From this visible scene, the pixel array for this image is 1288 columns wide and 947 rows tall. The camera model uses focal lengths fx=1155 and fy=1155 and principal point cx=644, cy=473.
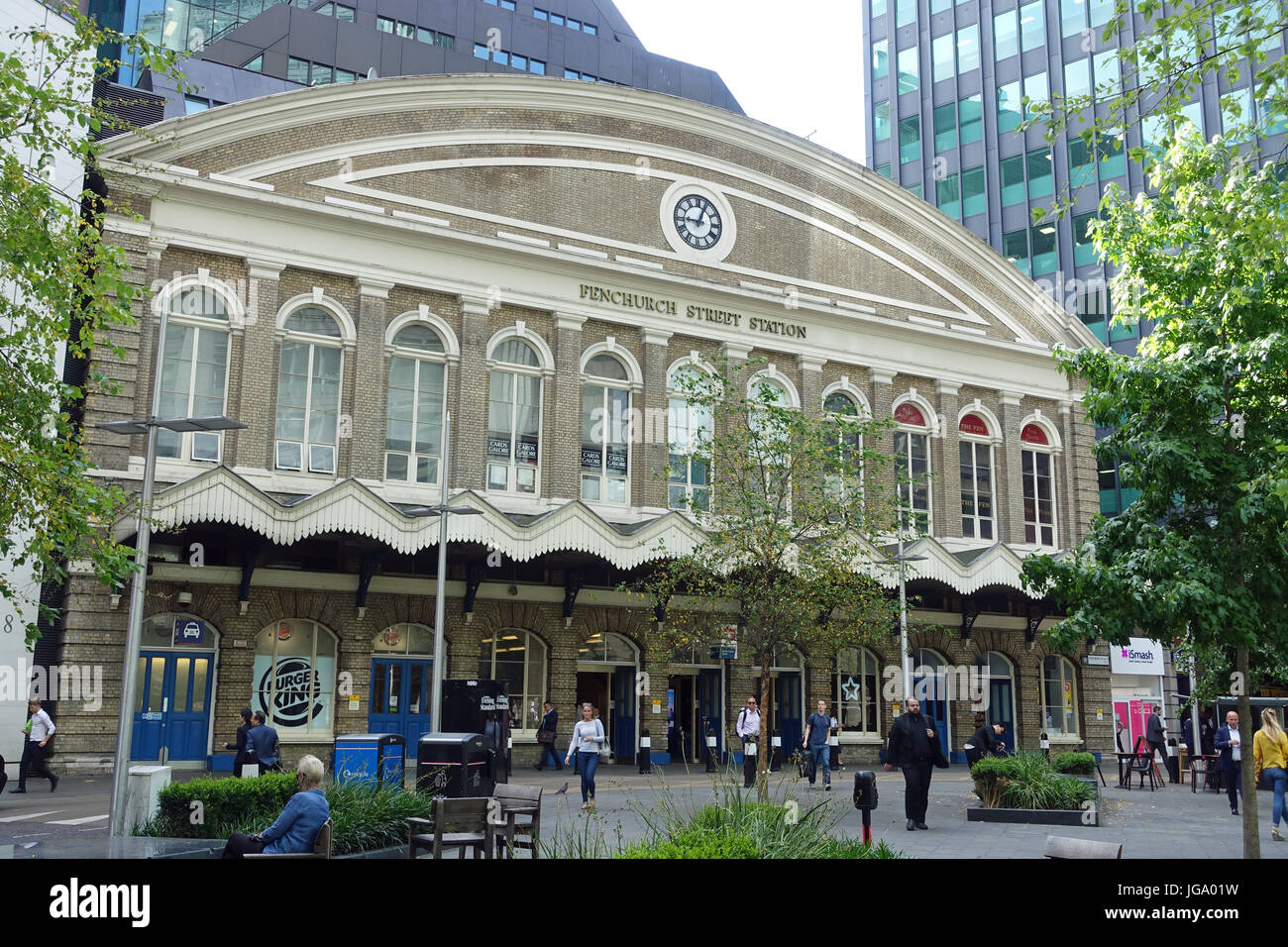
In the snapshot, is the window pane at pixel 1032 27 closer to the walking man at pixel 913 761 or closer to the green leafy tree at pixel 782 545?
the green leafy tree at pixel 782 545

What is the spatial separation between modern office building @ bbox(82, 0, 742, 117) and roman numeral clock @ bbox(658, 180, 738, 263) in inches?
549

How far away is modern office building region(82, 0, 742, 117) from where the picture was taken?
152 ft

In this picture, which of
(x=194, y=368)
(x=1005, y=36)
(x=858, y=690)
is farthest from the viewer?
(x=1005, y=36)

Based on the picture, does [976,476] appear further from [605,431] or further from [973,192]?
[973,192]

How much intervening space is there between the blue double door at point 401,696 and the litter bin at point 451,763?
10034mm

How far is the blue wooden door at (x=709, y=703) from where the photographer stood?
3075 cm

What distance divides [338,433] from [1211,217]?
1998 cm

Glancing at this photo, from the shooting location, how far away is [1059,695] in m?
36.3

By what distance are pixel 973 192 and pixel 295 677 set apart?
42377mm

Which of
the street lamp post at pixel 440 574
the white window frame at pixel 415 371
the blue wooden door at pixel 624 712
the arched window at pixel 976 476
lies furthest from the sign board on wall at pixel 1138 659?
the street lamp post at pixel 440 574

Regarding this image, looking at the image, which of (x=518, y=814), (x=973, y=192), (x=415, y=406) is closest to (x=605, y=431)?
(x=415, y=406)

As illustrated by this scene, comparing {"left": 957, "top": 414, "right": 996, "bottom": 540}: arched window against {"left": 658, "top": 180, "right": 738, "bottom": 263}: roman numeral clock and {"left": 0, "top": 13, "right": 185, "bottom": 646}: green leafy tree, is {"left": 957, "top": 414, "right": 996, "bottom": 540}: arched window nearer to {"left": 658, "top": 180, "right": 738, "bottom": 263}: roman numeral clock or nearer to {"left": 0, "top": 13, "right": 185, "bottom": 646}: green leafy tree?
{"left": 658, "top": 180, "right": 738, "bottom": 263}: roman numeral clock

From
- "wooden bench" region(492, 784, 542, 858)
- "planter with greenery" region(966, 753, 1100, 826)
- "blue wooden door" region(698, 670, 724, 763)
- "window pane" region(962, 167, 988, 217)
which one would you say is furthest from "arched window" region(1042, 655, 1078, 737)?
"window pane" region(962, 167, 988, 217)
